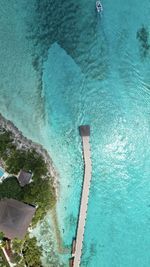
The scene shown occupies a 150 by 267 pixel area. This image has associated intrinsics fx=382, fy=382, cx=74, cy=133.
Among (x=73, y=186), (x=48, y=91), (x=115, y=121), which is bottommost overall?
(x=73, y=186)

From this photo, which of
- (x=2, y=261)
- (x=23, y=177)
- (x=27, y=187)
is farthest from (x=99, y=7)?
(x=2, y=261)

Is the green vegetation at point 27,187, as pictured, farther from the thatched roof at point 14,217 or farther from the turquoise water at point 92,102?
the turquoise water at point 92,102

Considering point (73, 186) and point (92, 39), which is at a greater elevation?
point (92, 39)

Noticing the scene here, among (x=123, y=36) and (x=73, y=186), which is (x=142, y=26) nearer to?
(x=123, y=36)

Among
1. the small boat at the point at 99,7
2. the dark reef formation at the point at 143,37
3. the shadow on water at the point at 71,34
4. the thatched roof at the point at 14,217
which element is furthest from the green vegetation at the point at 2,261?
the small boat at the point at 99,7

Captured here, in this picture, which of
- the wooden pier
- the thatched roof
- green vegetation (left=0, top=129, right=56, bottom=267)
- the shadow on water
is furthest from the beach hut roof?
the shadow on water

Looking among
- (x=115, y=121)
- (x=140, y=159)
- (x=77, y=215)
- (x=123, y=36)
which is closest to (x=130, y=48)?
(x=123, y=36)

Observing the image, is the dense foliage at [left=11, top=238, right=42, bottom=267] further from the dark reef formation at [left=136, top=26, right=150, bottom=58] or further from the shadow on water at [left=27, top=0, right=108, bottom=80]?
the dark reef formation at [left=136, top=26, right=150, bottom=58]
